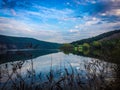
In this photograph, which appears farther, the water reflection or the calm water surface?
the calm water surface

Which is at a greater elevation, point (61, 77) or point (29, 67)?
point (61, 77)

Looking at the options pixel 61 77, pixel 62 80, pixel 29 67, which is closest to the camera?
pixel 62 80

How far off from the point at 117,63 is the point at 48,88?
158 inches

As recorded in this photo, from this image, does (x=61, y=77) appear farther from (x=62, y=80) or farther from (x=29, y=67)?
(x=29, y=67)

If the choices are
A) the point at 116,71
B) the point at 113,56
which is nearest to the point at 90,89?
the point at 116,71

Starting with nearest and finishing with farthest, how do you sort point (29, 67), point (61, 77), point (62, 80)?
point (62, 80), point (61, 77), point (29, 67)

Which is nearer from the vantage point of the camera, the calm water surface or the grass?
the grass

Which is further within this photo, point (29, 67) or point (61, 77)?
point (29, 67)

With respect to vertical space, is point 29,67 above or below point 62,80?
below

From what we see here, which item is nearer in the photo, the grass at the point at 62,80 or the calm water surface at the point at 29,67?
the grass at the point at 62,80

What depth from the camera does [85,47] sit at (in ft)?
344

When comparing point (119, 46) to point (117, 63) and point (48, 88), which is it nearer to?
point (117, 63)

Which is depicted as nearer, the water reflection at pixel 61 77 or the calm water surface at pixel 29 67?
the water reflection at pixel 61 77

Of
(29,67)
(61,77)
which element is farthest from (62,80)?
(29,67)
